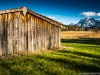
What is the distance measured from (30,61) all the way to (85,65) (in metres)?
3.93

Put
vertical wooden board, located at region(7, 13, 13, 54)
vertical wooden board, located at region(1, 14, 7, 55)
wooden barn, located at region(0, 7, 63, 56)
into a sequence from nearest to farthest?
vertical wooden board, located at region(1, 14, 7, 55) → wooden barn, located at region(0, 7, 63, 56) → vertical wooden board, located at region(7, 13, 13, 54)

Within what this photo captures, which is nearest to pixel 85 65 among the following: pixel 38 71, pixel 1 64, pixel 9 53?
A: pixel 38 71

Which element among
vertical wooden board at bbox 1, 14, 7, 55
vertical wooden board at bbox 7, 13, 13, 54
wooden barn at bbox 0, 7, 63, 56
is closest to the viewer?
vertical wooden board at bbox 1, 14, 7, 55

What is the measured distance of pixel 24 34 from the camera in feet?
55.4

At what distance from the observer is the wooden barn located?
51.3 feet

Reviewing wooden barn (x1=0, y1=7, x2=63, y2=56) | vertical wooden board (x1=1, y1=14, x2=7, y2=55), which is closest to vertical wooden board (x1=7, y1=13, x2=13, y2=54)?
wooden barn (x1=0, y1=7, x2=63, y2=56)

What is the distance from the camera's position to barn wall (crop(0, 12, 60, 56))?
15625 mm

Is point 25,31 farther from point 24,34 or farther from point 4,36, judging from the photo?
point 4,36

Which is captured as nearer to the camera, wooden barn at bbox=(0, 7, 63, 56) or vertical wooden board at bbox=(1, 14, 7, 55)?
vertical wooden board at bbox=(1, 14, 7, 55)

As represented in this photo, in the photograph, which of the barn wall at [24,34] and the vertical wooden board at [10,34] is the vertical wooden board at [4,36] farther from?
the vertical wooden board at [10,34]

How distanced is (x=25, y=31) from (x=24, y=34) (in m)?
0.30

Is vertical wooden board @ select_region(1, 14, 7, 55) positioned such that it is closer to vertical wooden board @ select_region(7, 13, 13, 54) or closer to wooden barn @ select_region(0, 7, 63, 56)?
wooden barn @ select_region(0, 7, 63, 56)

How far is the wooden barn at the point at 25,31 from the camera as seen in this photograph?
1562 centimetres

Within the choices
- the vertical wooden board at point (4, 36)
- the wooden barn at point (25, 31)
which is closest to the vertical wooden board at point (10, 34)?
the wooden barn at point (25, 31)
